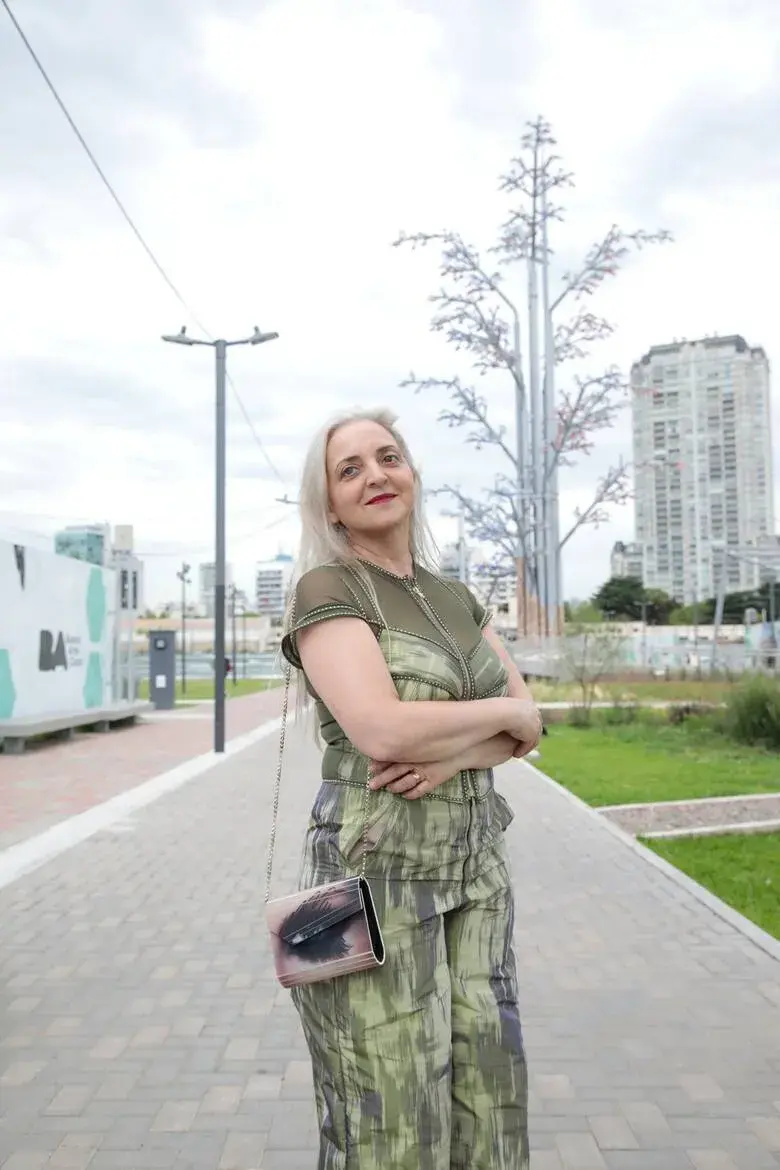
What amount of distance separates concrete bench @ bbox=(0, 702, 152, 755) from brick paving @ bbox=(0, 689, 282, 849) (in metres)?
0.25

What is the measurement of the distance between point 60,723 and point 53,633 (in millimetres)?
1939

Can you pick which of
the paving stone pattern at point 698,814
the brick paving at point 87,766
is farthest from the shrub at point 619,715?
the paving stone pattern at point 698,814

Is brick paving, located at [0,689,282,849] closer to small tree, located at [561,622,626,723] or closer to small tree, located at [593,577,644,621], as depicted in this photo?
small tree, located at [561,622,626,723]

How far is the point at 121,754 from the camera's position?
47.8ft

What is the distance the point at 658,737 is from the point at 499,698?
13522 mm

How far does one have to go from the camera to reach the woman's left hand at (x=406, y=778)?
1826mm

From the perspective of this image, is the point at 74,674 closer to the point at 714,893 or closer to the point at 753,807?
the point at 753,807

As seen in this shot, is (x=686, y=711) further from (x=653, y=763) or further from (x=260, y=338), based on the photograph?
(x=260, y=338)

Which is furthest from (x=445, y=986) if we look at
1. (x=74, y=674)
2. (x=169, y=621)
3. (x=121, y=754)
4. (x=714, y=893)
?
(x=169, y=621)

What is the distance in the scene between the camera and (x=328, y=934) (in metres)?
1.80

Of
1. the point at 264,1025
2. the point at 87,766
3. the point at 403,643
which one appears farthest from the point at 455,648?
the point at 87,766

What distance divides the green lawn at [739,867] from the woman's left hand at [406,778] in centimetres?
423

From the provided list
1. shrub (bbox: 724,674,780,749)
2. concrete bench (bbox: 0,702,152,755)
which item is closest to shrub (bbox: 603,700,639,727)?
Answer: shrub (bbox: 724,674,780,749)

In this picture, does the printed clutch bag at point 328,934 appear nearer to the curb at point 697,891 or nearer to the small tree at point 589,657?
the curb at point 697,891
